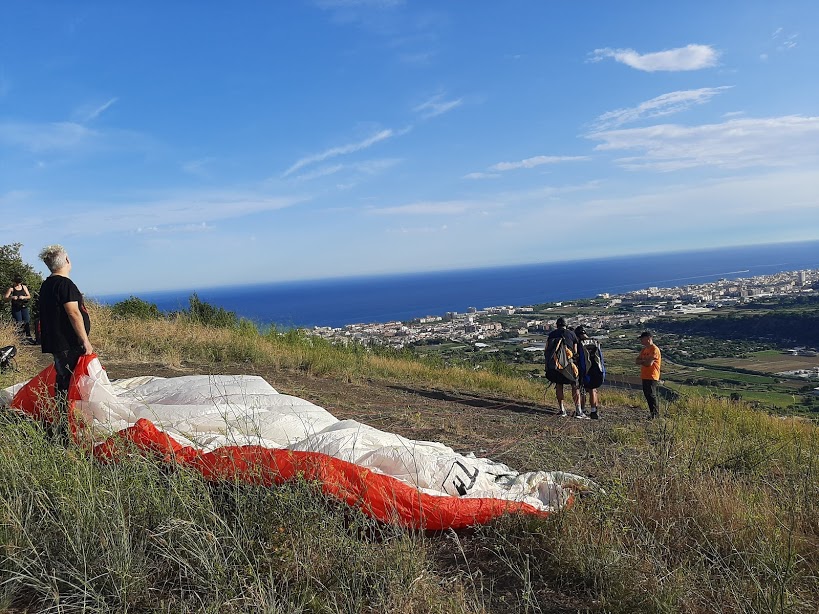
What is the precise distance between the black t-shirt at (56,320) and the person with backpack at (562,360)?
6999 mm

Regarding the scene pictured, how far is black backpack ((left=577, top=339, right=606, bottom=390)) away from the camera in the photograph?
949 centimetres

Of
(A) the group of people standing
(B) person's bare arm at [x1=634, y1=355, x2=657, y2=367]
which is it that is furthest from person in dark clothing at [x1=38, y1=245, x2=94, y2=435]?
(B) person's bare arm at [x1=634, y1=355, x2=657, y2=367]

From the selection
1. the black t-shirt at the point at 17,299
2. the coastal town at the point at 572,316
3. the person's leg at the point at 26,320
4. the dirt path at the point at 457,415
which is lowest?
the coastal town at the point at 572,316

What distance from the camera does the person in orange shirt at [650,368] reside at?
364 inches

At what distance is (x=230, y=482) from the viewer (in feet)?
10.5

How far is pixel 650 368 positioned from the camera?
927 centimetres

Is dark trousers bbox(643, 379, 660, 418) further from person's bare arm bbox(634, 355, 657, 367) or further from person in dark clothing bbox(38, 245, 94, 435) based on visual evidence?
person in dark clothing bbox(38, 245, 94, 435)

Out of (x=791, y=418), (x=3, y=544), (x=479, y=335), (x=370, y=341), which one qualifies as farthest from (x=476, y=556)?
(x=479, y=335)

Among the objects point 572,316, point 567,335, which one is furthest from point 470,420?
point 572,316

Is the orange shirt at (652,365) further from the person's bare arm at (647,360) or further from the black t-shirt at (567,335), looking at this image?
the black t-shirt at (567,335)

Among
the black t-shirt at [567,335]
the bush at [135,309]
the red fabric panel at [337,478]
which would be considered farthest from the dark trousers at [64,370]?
the bush at [135,309]

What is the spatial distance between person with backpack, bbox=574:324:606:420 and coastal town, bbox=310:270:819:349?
15.2 meters

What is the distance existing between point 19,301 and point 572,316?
34314 mm

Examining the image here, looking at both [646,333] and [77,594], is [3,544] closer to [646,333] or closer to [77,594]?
[77,594]
